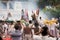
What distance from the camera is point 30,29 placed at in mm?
1604

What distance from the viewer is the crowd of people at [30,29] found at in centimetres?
159

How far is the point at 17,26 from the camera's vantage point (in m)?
1.60

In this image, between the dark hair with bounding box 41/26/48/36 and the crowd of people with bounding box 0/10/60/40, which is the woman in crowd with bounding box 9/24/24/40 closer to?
the crowd of people with bounding box 0/10/60/40

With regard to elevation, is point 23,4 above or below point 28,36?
above

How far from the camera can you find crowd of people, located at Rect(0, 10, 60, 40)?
1.59 m

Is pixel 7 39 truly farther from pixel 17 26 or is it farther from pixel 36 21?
pixel 36 21

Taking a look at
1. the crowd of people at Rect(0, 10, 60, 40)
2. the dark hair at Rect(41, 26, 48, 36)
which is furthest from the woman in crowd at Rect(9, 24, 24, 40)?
the dark hair at Rect(41, 26, 48, 36)

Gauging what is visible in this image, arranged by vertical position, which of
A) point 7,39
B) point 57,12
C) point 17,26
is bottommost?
point 7,39

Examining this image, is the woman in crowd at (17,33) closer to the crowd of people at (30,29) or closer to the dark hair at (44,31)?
the crowd of people at (30,29)

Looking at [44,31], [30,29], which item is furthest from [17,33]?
[44,31]

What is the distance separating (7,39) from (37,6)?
1.42ft

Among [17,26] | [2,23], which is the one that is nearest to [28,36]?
[17,26]

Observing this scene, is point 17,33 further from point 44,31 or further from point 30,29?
point 44,31

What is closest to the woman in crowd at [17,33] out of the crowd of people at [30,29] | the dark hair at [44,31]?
the crowd of people at [30,29]
